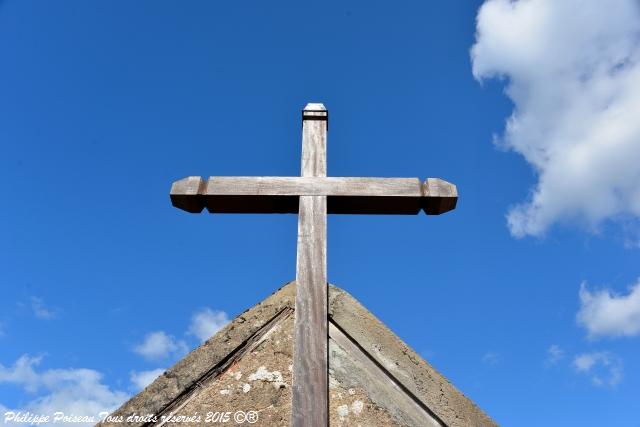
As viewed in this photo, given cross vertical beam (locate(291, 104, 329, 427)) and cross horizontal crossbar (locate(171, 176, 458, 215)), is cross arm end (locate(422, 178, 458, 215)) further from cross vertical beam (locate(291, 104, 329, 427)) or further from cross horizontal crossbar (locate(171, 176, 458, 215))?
cross vertical beam (locate(291, 104, 329, 427))

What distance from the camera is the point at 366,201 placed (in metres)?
3.14

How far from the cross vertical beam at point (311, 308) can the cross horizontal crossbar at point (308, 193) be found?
93 mm

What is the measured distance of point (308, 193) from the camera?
3062 millimetres

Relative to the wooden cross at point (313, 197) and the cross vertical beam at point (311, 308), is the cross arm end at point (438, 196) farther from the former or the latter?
the cross vertical beam at point (311, 308)

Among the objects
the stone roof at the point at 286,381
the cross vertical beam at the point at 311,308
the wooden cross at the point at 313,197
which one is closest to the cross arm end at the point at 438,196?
the wooden cross at the point at 313,197

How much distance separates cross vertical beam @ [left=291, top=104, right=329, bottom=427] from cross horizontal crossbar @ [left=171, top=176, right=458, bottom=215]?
9 cm

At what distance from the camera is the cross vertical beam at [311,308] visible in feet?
7.97

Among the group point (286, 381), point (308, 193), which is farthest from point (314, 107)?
point (286, 381)

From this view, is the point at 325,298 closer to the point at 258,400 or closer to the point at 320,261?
the point at 320,261

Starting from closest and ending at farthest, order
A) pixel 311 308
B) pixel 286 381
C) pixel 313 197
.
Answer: pixel 286 381, pixel 311 308, pixel 313 197

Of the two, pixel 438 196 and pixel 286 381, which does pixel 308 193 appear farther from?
pixel 286 381

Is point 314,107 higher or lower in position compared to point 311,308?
higher

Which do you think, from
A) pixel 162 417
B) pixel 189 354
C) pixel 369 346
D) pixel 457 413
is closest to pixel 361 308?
pixel 369 346

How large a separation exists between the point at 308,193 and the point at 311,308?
0.73 m
